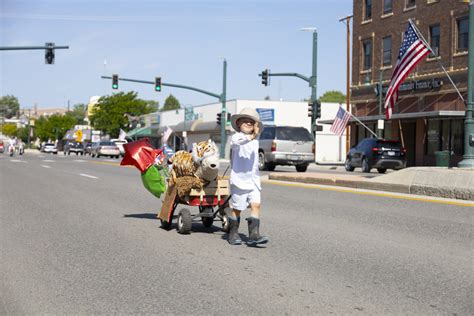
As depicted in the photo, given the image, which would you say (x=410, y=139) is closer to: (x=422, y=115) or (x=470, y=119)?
(x=422, y=115)

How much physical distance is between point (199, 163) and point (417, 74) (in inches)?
1177

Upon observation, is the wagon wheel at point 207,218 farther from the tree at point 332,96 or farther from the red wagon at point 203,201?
the tree at point 332,96

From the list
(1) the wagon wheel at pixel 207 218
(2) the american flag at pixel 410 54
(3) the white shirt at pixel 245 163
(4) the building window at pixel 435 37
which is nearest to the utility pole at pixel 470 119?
(2) the american flag at pixel 410 54

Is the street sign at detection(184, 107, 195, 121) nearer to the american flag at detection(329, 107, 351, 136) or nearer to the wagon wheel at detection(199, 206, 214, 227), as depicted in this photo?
the american flag at detection(329, 107, 351, 136)

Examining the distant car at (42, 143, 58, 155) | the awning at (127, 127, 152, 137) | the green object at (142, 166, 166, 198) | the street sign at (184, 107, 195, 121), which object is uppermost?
the street sign at (184, 107, 195, 121)

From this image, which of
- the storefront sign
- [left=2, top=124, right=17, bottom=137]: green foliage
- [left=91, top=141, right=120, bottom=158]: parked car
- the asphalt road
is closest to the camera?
the asphalt road

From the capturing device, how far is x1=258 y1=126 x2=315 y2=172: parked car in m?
27.2

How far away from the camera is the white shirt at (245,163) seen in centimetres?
782

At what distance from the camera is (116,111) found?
9494 centimetres

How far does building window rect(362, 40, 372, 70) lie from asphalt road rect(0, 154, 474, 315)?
29905mm

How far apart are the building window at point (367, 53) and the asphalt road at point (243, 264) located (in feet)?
98.1

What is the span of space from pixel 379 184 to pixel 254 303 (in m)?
12.0

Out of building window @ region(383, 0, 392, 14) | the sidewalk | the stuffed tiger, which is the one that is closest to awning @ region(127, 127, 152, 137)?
building window @ region(383, 0, 392, 14)

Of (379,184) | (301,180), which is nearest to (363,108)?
(301,180)
